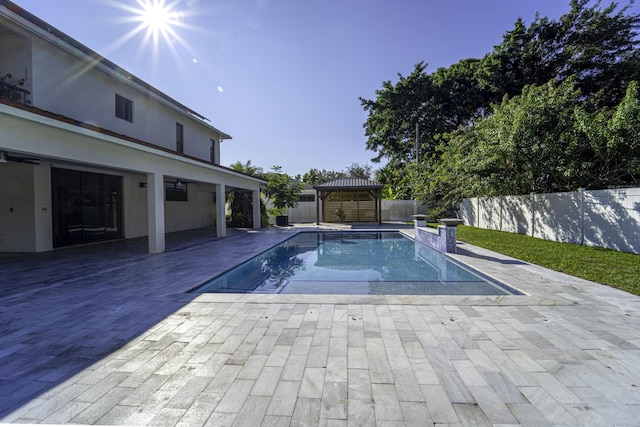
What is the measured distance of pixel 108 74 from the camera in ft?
31.1

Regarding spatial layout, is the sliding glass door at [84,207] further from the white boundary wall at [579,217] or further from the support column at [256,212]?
the white boundary wall at [579,217]

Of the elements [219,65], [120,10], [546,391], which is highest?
[120,10]

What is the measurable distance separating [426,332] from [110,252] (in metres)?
9.74

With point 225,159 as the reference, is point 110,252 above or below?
below

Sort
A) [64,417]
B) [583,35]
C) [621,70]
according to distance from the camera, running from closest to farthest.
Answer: [64,417] → [621,70] → [583,35]

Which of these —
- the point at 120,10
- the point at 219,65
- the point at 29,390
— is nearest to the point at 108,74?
the point at 120,10

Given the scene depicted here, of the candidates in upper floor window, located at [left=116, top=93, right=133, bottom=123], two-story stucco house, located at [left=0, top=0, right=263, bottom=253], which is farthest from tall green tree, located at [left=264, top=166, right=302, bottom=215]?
upper floor window, located at [left=116, top=93, right=133, bottom=123]

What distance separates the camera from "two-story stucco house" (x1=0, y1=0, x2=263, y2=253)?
5.99 m

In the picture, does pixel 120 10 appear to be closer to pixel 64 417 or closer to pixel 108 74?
pixel 108 74

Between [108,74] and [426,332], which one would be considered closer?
[426,332]

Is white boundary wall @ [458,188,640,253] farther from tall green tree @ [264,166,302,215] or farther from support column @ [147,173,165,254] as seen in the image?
support column @ [147,173,165,254]

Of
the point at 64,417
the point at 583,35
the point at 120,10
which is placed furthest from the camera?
the point at 583,35

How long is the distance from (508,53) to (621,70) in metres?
6.36

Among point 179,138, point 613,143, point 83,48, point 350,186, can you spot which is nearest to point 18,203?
point 83,48
